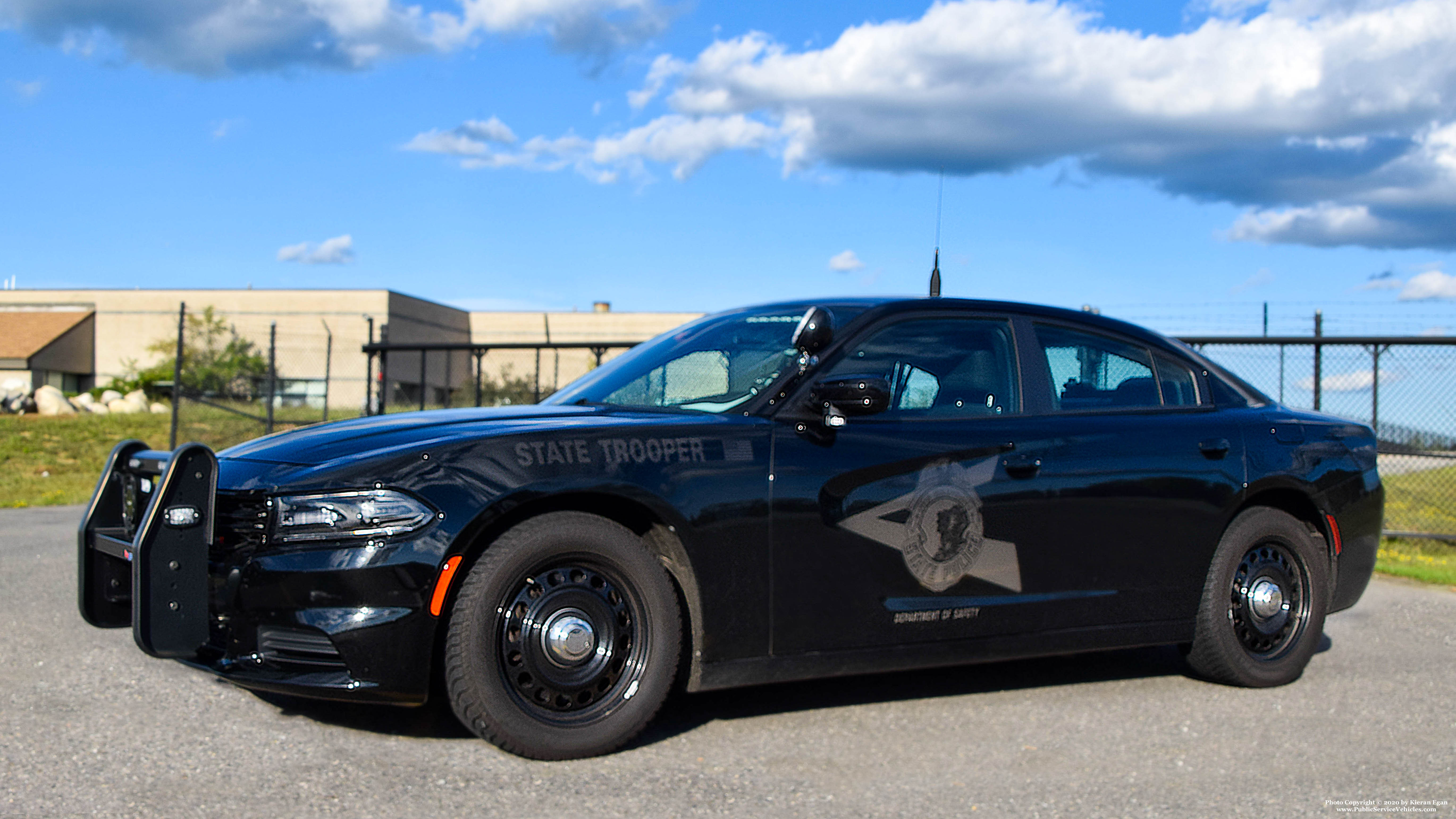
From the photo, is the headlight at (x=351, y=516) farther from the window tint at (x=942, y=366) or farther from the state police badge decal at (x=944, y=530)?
the window tint at (x=942, y=366)

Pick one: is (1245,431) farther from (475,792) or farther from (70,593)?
(70,593)

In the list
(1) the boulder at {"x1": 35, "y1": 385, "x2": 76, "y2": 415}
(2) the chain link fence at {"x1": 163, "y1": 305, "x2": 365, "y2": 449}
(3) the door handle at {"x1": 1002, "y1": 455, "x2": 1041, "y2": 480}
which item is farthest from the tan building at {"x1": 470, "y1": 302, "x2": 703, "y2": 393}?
(3) the door handle at {"x1": 1002, "y1": 455, "x2": 1041, "y2": 480}

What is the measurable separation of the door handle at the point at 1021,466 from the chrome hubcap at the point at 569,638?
5.60 ft

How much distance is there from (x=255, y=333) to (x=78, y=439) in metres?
38.4

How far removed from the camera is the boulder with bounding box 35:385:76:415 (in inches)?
1053

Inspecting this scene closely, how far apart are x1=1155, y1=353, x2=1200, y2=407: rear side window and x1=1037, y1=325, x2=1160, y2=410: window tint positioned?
0.17ft

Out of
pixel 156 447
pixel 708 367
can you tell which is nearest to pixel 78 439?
pixel 156 447

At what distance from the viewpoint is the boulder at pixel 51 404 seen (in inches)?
1053

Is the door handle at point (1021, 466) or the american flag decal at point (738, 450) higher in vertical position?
the american flag decal at point (738, 450)

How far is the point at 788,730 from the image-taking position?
14.4ft

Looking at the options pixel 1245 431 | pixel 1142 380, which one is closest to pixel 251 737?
pixel 1142 380

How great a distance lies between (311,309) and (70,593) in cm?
5451

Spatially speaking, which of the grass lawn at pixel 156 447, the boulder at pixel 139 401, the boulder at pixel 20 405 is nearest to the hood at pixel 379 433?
the grass lawn at pixel 156 447

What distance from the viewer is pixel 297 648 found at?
145 inches
